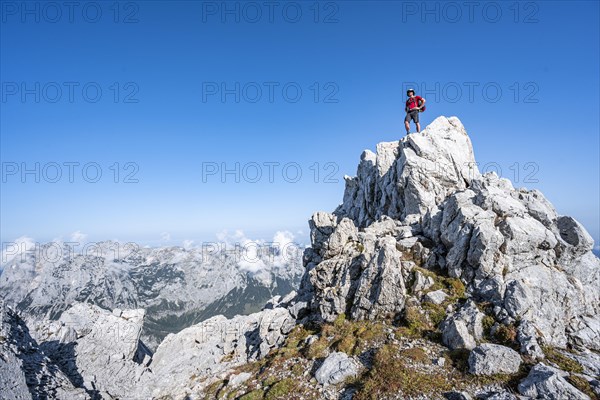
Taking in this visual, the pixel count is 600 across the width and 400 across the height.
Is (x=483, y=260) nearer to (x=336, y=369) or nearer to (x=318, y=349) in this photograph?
(x=336, y=369)

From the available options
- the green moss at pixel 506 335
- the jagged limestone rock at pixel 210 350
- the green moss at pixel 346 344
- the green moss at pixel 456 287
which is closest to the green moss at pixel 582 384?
the green moss at pixel 506 335

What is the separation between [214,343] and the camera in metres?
32.2

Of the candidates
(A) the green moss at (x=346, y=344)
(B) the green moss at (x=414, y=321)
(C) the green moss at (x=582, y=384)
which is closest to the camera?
(C) the green moss at (x=582, y=384)

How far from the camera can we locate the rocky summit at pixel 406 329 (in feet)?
53.8

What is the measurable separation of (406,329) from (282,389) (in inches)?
391

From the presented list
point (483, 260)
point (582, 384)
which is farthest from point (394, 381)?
point (483, 260)

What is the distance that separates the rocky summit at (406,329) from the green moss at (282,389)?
110 millimetres

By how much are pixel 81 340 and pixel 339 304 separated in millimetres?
27131

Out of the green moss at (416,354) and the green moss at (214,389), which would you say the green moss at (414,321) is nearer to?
the green moss at (416,354)

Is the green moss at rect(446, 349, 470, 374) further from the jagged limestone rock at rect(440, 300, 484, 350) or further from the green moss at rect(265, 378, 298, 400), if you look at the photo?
the green moss at rect(265, 378, 298, 400)

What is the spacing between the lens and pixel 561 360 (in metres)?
16.5

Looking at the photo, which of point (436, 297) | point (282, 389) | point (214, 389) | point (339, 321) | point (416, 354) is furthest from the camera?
point (339, 321)

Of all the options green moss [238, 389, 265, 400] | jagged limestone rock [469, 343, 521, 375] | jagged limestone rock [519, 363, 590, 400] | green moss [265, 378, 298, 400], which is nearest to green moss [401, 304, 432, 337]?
jagged limestone rock [469, 343, 521, 375]

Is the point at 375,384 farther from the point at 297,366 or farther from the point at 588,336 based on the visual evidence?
the point at 588,336
